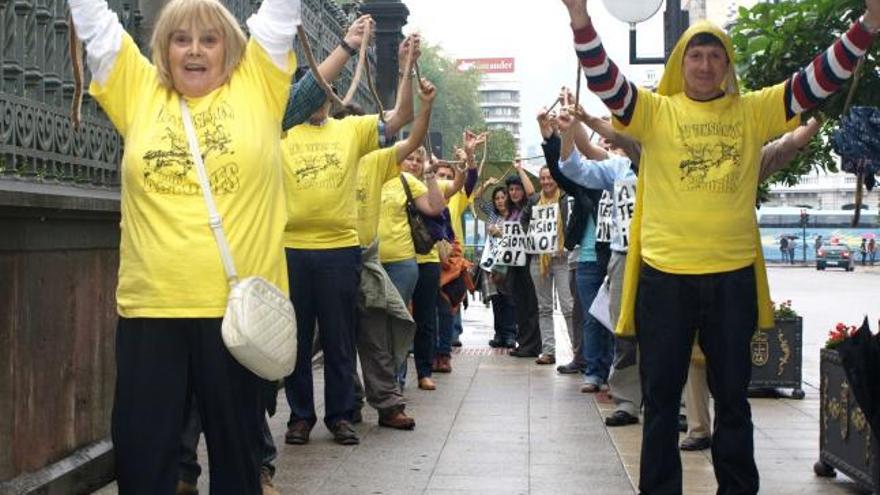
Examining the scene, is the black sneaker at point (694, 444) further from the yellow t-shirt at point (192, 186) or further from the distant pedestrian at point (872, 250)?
the distant pedestrian at point (872, 250)

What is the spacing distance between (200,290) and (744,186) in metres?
2.36

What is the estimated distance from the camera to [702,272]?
5.39 metres

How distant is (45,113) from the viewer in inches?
237

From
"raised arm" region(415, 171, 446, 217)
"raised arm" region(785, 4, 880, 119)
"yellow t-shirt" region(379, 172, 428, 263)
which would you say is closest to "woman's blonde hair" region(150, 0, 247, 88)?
"raised arm" region(785, 4, 880, 119)

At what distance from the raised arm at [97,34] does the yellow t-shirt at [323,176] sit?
3186 mm

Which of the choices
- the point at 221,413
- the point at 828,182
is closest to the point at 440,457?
the point at 221,413

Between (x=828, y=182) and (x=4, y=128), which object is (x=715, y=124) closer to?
(x=4, y=128)

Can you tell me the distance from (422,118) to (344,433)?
6.47ft

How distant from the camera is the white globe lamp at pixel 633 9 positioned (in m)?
10.3

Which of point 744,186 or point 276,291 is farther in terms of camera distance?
point 744,186

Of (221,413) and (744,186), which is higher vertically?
(744,186)

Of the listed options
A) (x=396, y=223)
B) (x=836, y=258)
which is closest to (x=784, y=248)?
(x=836, y=258)

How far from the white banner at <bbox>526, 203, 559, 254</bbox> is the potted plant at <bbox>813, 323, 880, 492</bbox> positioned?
662 cm

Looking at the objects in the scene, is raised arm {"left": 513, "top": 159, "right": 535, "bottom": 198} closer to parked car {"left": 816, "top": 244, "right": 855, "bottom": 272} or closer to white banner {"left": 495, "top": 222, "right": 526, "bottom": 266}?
white banner {"left": 495, "top": 222, "right": 526, "bottom": 266}
